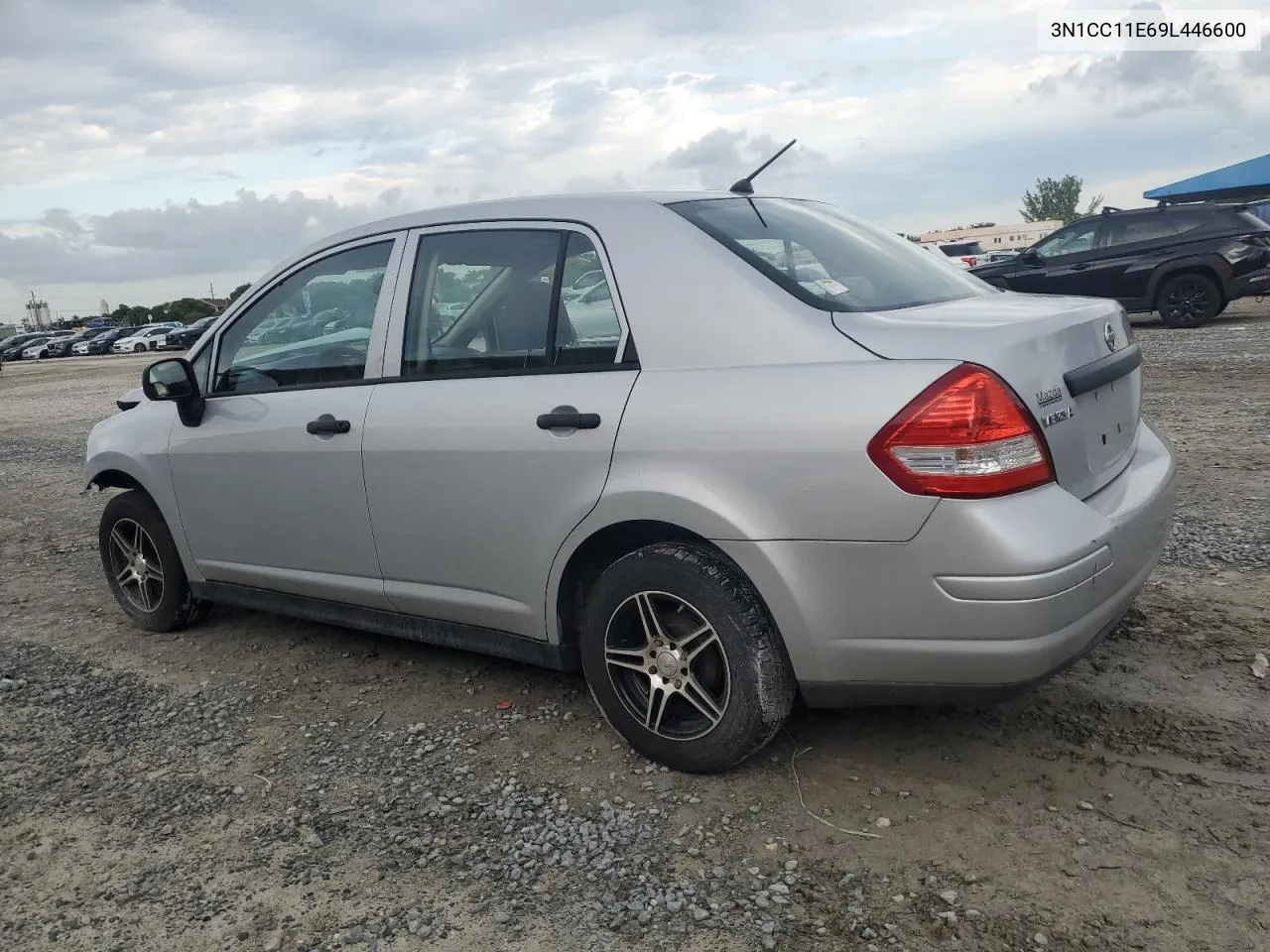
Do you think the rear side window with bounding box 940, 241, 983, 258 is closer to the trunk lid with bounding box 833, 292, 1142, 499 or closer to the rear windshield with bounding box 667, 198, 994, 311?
the rear windshield with bounding box 667, 198, 994, 311

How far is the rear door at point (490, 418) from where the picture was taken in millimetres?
3246

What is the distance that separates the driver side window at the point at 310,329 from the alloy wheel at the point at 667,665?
1.44m

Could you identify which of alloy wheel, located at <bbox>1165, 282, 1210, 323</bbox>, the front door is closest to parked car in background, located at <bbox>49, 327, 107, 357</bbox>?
alloy wheel, located at <bbox>1165, 282, 1210, 323</bbox>

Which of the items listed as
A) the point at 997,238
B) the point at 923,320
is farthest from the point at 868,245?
the point at 997,238

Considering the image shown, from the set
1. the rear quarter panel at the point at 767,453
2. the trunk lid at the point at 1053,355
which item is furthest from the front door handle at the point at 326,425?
the trunk lid at the point at 1053,355

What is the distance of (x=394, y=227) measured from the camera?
3.96m

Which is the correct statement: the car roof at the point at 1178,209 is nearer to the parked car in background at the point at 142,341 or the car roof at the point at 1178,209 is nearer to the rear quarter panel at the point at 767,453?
the rear quarter panel at the point at 767,453

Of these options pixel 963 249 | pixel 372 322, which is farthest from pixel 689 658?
pixel 963 249

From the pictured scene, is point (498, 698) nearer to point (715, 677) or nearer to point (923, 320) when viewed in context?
point (715, 677)

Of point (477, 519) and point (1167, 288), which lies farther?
point (1167, 288)

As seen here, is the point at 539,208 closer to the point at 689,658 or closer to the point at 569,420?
the point at 569,420

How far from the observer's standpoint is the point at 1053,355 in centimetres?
284

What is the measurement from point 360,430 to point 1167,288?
13.3 meters

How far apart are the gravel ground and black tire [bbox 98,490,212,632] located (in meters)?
0.42
